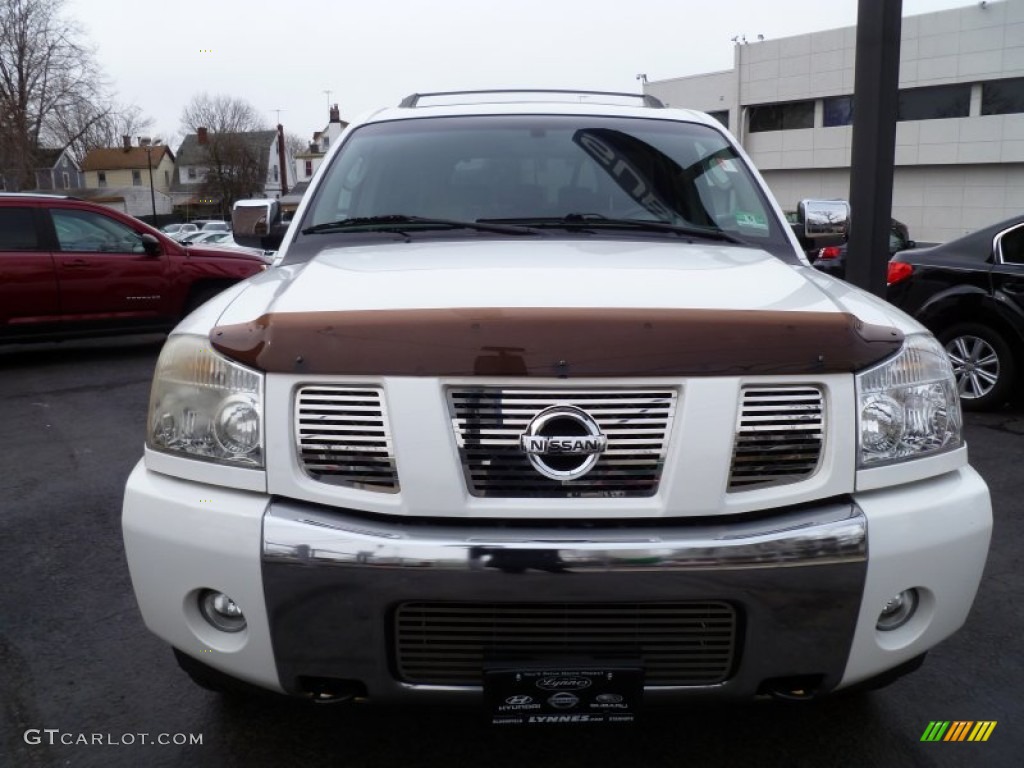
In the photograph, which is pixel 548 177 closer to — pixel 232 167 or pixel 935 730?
pixel 935 730

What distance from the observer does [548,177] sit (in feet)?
11.1

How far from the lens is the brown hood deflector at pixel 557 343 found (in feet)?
6.34

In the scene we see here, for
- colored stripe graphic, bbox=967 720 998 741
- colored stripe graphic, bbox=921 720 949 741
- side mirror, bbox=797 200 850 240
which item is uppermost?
side mirror, bbox=797 200 850 240

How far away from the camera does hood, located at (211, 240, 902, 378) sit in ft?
6.36

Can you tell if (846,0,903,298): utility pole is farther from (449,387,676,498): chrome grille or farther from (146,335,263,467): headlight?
(146,335,263,467): headlight

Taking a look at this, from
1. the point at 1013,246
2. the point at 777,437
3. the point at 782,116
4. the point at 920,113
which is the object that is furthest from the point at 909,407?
the point at 782,116

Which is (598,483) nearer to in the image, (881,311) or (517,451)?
(517,451)

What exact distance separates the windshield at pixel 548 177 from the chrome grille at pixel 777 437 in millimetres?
1173

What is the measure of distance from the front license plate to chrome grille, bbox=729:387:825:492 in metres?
0.48

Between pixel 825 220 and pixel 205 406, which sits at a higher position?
pixel 825 220

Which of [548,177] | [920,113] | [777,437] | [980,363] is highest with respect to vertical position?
[920,113]

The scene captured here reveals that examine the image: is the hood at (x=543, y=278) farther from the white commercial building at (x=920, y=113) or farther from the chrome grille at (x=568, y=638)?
the white commercial building at (x=920, y=113)

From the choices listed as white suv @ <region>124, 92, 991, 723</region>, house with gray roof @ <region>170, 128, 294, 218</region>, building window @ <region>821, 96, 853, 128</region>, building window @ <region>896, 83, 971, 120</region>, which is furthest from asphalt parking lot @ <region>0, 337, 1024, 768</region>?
house with gray roof @ <region>170, 128, 294, 218</region>

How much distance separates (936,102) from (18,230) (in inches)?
1436
